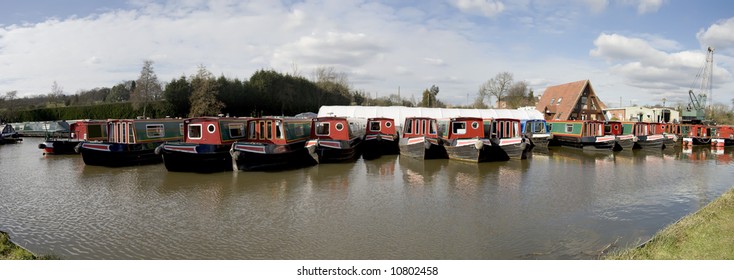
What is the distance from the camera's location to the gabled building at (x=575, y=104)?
38.1 meters

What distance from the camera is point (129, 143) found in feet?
→ 50.7

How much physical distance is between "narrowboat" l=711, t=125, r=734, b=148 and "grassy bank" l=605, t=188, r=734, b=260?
86.6 feet

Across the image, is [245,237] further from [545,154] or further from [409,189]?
[545,154]

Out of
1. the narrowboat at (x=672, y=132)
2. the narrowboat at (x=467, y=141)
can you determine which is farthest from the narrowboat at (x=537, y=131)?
the narrowboat at (x=672, y=132)

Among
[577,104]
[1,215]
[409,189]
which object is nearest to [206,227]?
[1,215]

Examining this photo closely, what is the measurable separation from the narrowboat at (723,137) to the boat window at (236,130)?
97.7ft

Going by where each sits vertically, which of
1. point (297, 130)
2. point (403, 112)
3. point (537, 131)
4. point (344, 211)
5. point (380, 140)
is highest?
point (403, 112)

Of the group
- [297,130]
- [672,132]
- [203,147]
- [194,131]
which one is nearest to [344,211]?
[203,147]

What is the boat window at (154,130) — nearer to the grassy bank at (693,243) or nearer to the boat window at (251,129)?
the boat window at (251,129)

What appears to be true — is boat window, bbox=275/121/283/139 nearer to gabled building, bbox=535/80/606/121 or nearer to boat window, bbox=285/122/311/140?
boat window, bbox=285/122/311/140

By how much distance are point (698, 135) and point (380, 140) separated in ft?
82.4

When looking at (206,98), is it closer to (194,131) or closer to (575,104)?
(194,131)

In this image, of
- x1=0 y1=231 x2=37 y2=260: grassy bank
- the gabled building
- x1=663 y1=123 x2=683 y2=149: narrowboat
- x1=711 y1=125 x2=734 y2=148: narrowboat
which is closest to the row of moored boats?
x1=663 y1=123 x2=683 y2=149: narrowboat

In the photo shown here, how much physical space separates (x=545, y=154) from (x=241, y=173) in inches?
603
